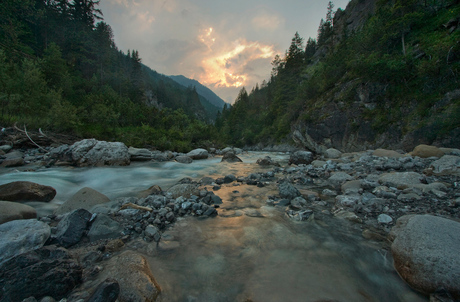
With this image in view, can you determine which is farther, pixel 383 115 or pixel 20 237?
pixel 383 115

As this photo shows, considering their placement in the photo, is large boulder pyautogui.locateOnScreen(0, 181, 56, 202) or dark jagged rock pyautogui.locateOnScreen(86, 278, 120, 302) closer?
dark jagged rock pyautogui.locateOnScreen(86, 278, 120, 302)

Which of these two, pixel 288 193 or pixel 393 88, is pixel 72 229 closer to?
pixel 288 193

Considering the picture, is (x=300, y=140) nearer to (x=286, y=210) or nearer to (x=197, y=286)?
(x=286, y=210)

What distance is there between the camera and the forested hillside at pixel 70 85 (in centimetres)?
1255

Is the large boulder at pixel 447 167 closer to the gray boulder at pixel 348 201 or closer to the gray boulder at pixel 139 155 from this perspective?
the gray boulder at pixel 348 201

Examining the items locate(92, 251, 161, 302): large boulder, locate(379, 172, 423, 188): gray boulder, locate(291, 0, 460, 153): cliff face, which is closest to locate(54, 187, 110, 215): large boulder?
locate(92, 251, 161, 302): large boulder

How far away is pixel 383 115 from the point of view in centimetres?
1555

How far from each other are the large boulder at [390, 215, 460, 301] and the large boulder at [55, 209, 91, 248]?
447 cm

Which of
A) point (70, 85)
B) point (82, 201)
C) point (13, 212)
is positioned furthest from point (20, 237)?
point (70, 85)

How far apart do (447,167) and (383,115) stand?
12.6 meters

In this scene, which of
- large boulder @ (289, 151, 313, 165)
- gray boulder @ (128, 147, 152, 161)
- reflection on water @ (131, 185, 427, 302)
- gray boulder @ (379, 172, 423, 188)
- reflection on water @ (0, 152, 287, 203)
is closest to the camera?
reflection on water @ (131, 185, 427, 302)

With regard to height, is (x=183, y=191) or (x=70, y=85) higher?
(x=70, y=85)

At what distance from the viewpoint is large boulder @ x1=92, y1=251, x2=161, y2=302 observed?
172 centimetres

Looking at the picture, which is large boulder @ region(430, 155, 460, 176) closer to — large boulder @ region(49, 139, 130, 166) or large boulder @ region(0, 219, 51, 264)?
large boulder @ region(0, 219, 51, 264)
